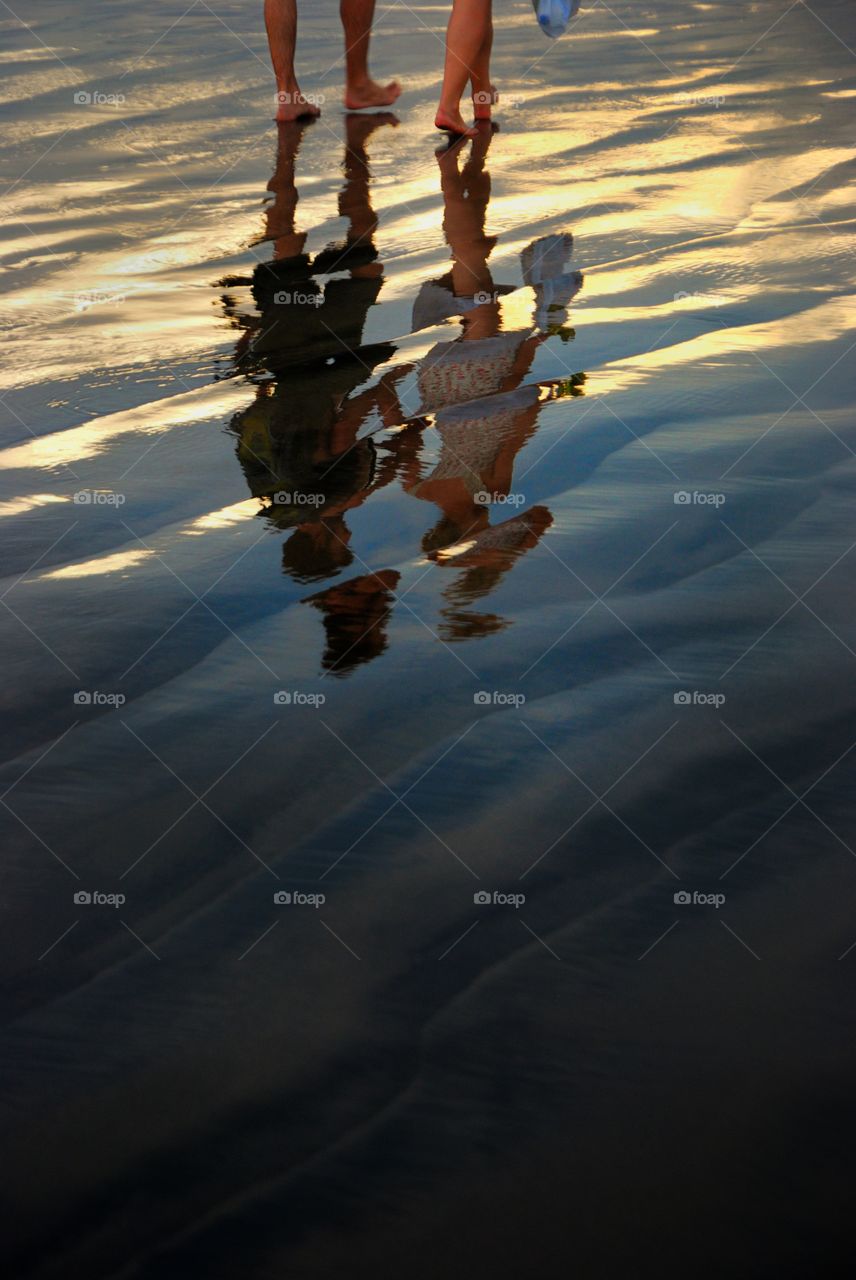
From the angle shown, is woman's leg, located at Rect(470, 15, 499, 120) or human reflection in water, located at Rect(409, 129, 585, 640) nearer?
human reflection in water, located at Rect(409, 129, 585, 640)

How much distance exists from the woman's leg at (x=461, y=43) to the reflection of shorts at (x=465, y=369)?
272 centimetres

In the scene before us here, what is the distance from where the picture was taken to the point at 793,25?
809 cm

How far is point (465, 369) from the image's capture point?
353 centimetres

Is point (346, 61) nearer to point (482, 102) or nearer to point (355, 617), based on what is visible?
point (482, 102)

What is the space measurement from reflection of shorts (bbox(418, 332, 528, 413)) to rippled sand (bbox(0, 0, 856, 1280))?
17mm

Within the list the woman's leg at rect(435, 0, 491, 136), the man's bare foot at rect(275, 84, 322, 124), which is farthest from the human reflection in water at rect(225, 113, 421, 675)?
the man's bare foot at rect(275, 84, 322, 124)

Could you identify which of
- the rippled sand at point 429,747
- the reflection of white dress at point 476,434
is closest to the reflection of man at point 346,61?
the rippled sand at point 429,747

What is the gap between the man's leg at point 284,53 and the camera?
20.6 ft

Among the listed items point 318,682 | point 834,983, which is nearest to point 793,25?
point 318,682

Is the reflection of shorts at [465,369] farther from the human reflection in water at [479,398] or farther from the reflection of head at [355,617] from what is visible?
the reflection of head at [355,617]

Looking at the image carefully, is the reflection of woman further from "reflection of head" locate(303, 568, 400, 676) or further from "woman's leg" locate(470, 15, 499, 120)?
"reflection of head" locate(303, 568, 400, 676)

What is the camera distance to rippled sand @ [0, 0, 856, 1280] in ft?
4.73

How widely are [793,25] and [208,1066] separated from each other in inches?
316

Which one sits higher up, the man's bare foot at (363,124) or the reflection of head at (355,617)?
the man's bare foot at (363,124)
